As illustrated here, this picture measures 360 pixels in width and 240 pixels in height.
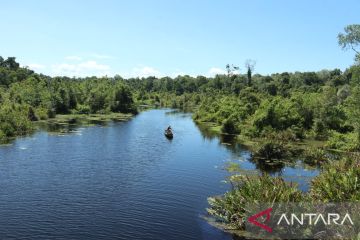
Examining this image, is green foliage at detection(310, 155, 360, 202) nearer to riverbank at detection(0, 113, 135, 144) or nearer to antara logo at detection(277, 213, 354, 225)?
antara logo at detection(277, 213, 354, 225)

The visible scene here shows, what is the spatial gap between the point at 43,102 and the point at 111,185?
84.1 m

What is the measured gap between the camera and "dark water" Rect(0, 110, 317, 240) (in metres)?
33.2

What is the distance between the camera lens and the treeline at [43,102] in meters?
84.6

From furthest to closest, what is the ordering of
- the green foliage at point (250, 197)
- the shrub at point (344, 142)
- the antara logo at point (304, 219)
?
the shrub at point (344, 142)
the green foliage at point (250, 197)
the antara logo at point (304, 219)

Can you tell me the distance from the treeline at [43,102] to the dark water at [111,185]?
8151 mm

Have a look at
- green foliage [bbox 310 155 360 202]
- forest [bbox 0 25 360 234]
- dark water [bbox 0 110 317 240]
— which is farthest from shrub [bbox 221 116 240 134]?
green foliage [bbox 310 155 360 202]

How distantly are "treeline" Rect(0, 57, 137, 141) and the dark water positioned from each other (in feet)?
26.7

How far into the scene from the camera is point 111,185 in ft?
151

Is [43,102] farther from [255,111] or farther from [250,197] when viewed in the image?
[250,197]

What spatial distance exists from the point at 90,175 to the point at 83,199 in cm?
979

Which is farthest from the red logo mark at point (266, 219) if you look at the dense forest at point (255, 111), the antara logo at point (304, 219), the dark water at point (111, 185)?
the dense forest at point (255, 111)

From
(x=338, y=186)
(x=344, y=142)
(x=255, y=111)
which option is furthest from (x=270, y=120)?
(x=338, y=186)

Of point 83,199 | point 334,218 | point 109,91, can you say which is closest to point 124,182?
point 83,199

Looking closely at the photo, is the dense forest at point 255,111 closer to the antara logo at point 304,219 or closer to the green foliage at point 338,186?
the green foliage at point 338,186
